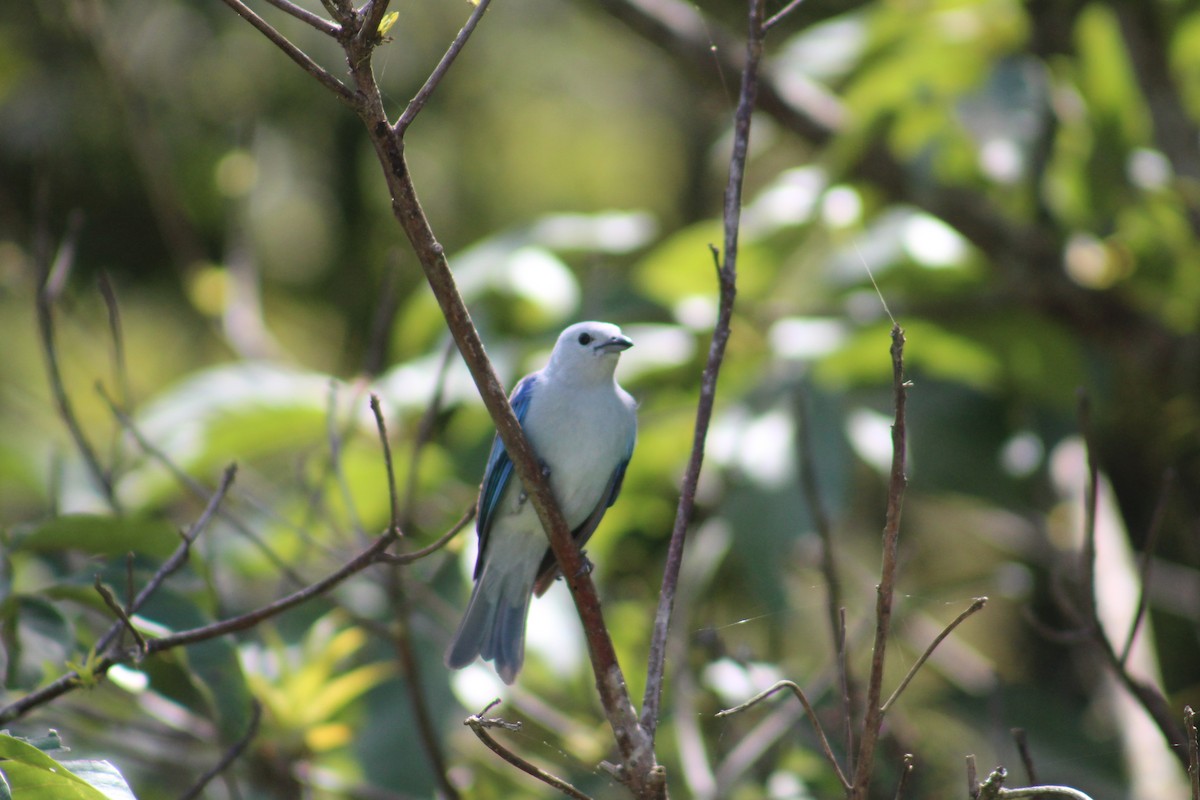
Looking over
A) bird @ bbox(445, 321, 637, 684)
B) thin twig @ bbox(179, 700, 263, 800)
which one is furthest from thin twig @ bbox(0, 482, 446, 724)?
bird @ bbox(445, 321, 637, 684)

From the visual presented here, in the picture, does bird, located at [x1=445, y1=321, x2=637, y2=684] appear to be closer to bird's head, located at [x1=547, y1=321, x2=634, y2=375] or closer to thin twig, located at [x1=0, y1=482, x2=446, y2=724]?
bird's head, located at [x1=547, y1=321, x2=634, y2=375]

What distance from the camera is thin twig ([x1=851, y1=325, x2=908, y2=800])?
1.60 m

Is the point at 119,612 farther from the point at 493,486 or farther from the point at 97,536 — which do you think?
the point at 493,486

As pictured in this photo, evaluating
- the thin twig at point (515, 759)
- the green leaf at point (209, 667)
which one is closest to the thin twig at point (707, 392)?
the thin twig at point (515, 759)

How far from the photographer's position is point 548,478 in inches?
111

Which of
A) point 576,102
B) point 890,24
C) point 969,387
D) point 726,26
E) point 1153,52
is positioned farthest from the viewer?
point 576,102

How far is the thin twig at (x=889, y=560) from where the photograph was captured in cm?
160

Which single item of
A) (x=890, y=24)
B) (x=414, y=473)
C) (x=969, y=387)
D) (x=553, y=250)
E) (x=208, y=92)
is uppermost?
(x=890, y=24)

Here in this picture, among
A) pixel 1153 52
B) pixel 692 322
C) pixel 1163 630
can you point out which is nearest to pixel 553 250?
pixel 692 322

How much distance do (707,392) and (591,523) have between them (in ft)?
3.80

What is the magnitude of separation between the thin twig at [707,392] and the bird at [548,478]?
0.73 meters

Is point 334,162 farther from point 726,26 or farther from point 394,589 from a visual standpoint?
point 394,589

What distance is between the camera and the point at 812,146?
17.7 ft

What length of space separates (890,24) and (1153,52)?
1.54m
